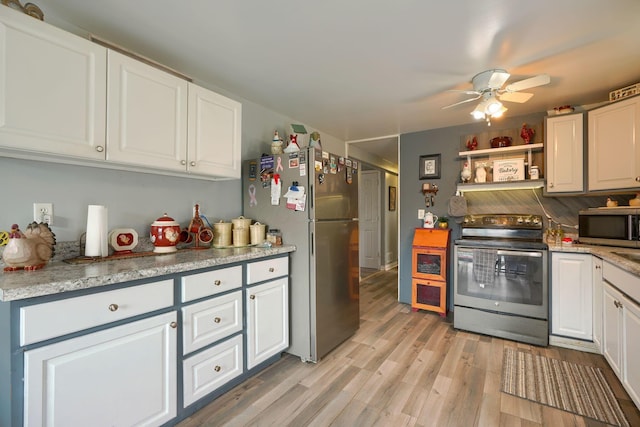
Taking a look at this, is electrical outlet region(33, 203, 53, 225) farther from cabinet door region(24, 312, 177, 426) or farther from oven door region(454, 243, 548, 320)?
oven door region(454, 243, 548, 320)

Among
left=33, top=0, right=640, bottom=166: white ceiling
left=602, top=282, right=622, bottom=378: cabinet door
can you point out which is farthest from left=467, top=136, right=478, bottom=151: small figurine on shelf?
left=602, top=282, right=622, bottom=378: cabinet door

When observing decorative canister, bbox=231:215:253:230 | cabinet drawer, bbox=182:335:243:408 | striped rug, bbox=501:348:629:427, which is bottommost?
striped rug, bbox=501:348:629:427

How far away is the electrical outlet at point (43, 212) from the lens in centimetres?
147

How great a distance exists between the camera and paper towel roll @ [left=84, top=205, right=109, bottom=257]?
61.1 inches

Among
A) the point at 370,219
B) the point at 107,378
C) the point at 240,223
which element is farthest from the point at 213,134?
the point at 370,219

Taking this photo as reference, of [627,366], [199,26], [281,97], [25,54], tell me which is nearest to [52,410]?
[25,54]

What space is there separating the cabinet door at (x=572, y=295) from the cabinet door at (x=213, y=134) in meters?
2.94

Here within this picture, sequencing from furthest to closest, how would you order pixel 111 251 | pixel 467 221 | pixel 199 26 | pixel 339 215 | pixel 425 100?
pixel 467 221 < pixel 425 100 < pixel 339 215 < pixel 111 251 < pixel 199 26

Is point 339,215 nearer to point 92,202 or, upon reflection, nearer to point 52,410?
point 92,202

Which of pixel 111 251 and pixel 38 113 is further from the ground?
pixel 38 113

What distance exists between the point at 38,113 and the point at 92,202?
585 mm

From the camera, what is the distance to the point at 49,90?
1.29 meters

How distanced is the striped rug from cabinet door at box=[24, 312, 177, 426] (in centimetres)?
218

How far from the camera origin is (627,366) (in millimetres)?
1663
